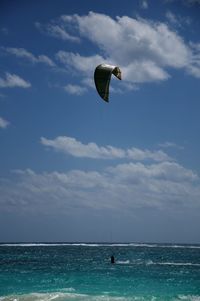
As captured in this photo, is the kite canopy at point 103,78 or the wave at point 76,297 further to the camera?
the wave at point 76,297

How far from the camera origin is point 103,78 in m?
12.9

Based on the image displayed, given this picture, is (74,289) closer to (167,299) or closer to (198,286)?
(167,299)

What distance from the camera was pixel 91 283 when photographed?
29844 millimetres

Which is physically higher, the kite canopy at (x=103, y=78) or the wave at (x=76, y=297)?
the kite canopy at (x=103, y=78)

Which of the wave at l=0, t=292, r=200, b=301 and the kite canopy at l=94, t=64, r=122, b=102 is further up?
the kite canopy at l=94, t=64, r=122, b=102

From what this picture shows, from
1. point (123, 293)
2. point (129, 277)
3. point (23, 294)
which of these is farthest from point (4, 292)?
point (129, 277)

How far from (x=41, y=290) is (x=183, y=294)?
330 inches

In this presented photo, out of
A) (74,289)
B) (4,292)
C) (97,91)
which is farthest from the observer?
(74,289)

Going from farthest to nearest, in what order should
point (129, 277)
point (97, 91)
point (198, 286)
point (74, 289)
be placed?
point (129, 277) < point (198, 286) < point (74, 289) < point (97, 91)

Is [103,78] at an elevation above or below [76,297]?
above

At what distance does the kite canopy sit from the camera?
12.8 metres

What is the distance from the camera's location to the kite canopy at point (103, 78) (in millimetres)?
12797

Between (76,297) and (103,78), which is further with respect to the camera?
(76,297)

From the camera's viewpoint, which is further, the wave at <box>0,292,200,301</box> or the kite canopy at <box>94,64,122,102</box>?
the wave at <box>0,292,200,301</box>
